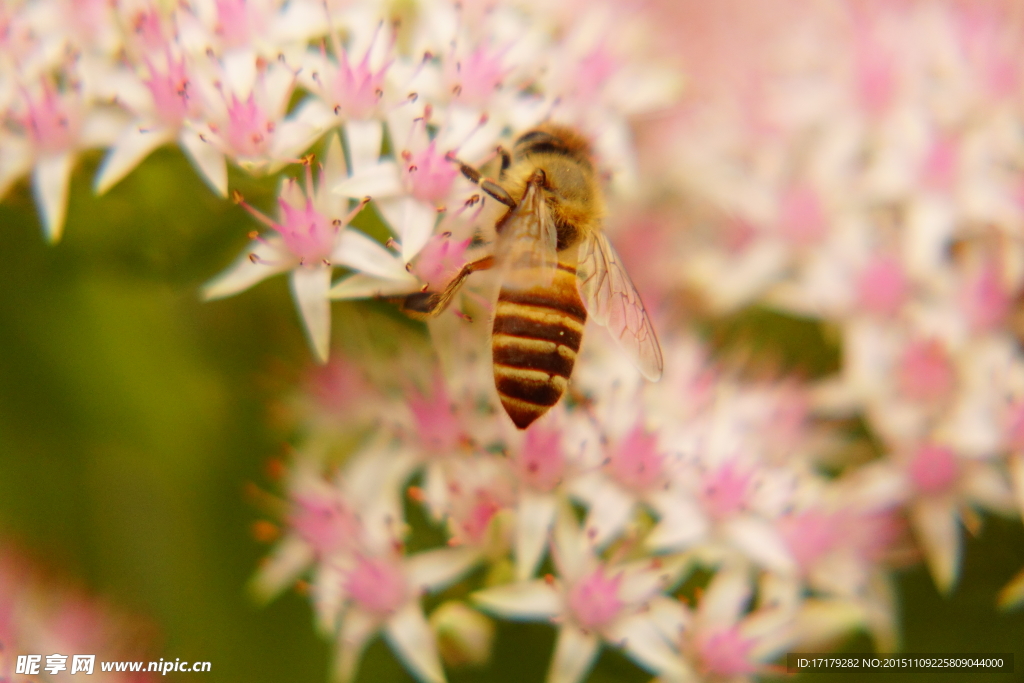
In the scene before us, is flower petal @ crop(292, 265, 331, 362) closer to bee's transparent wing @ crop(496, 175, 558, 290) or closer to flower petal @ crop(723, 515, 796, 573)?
bee's transparent wing @ crop(496, 175, 558, 290)

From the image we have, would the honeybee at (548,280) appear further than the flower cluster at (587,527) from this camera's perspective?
No

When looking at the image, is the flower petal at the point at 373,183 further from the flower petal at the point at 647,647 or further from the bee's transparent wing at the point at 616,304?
Result: the flower petal at the point at 647,647

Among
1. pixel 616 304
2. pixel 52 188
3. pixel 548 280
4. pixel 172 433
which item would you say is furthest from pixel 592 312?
pixel 172 433

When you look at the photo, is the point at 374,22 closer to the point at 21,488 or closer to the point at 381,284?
the point at 381,284

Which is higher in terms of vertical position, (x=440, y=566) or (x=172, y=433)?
(x=172, y=433)

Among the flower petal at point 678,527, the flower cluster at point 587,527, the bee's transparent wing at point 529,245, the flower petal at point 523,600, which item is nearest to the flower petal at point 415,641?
the flower cluster at point 587,527

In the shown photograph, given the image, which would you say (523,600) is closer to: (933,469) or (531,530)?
(531,530)
